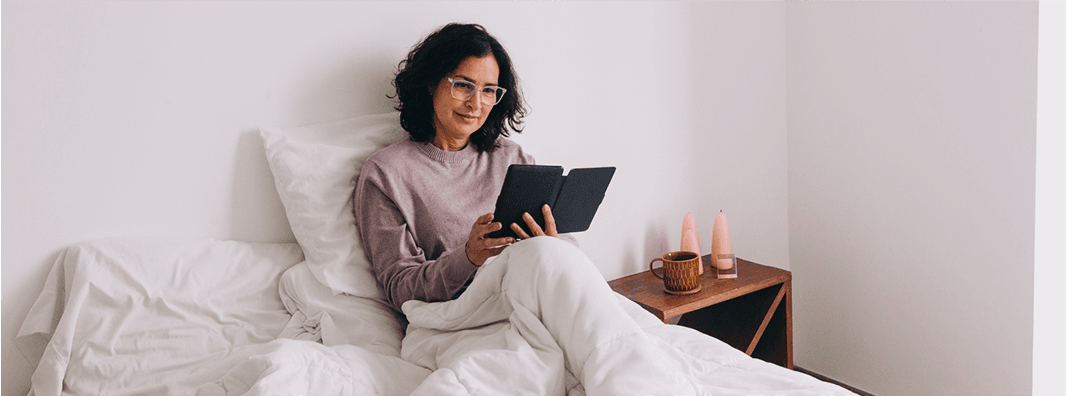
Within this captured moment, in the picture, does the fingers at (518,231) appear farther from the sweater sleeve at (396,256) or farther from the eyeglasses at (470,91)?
the eyeglasses at (470,91)

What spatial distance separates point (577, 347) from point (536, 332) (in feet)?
0.25

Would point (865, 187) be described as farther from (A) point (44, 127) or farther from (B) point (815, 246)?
(A) point (44, 127)

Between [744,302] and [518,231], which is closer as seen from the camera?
[518,231]

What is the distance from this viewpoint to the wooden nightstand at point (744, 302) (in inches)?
70.4

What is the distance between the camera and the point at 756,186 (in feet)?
7.50

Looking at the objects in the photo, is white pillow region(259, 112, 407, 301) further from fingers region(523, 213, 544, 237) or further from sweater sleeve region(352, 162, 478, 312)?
fingers region(523, 213, 544, 237)

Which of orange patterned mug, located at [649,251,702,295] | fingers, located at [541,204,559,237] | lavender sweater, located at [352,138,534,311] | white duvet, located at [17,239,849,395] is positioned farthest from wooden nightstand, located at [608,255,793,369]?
A: lavender sweater, located at [352,138,534,311]

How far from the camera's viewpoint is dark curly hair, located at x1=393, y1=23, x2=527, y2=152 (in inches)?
59.8

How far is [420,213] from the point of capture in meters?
1.50

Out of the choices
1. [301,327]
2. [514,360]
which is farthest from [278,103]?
[514,360]

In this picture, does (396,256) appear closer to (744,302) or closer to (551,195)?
(551,195)

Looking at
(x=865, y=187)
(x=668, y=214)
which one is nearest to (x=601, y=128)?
(x=668, y=214)

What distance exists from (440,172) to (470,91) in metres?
0.20

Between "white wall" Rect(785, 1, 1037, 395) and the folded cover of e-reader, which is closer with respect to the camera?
the folded cover of e-reader
